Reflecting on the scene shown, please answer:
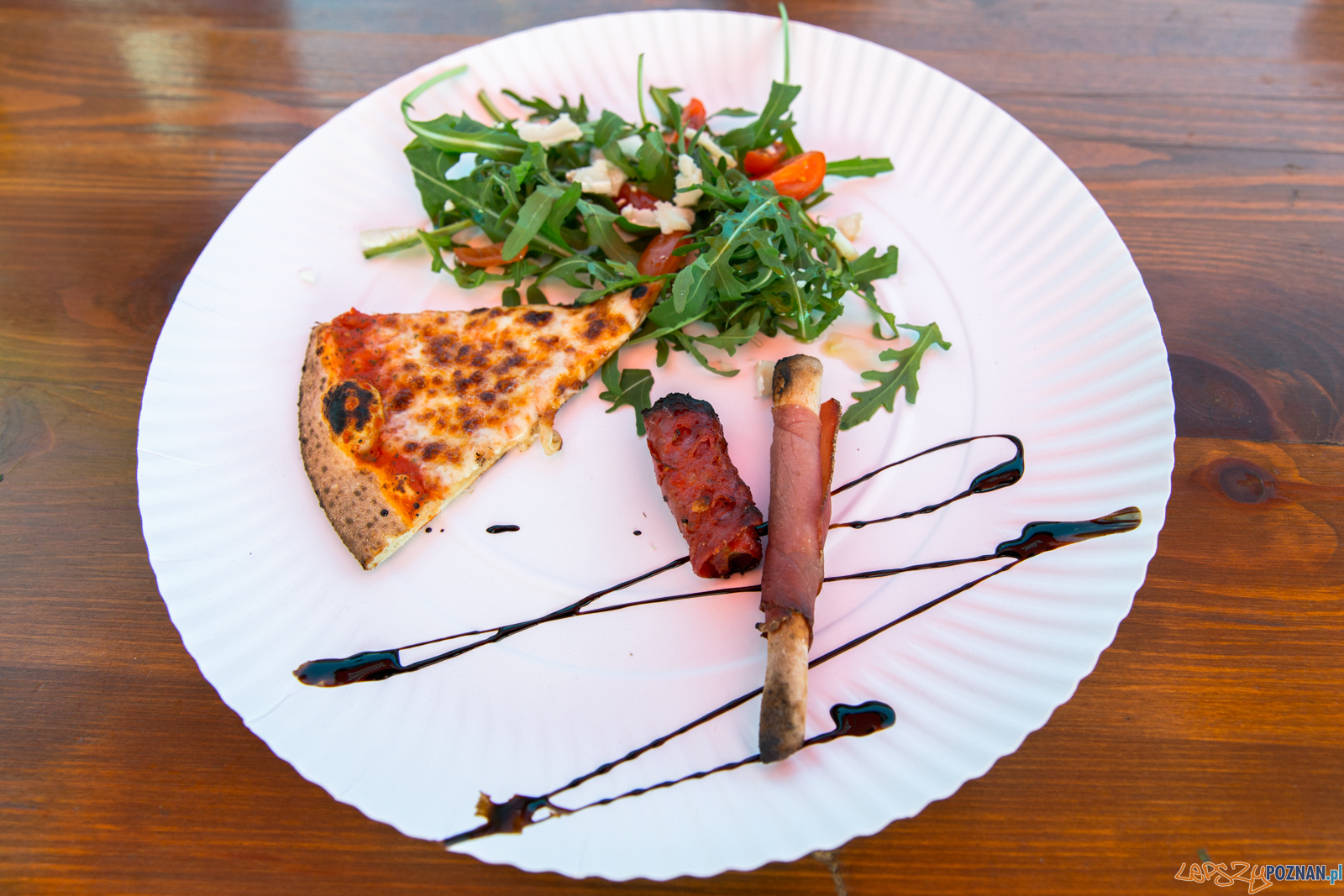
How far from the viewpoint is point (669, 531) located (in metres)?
2.80

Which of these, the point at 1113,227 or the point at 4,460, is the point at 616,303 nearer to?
the point at 1113,227

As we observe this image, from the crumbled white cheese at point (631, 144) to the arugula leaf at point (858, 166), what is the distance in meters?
0.88

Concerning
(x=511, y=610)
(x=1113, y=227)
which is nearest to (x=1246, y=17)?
(x=1113, y=227)

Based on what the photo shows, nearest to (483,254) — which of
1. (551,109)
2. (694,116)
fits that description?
(551,109)

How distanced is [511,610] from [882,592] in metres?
1.30

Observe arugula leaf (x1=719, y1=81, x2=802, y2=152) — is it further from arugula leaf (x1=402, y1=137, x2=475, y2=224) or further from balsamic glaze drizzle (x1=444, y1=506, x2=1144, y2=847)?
balsamic glaze drizzle (x1=444, y1=506, x2=1144, y2=847)

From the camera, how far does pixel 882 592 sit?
8.64 ft

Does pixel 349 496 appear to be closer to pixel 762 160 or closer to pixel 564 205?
pixel 564 205

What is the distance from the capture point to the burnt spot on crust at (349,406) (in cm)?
280

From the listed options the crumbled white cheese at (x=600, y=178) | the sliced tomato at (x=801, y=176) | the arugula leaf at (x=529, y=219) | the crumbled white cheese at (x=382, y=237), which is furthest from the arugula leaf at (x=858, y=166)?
the crumbled white cheese at (x=382, y=237)

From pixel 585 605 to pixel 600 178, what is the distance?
6.00 ft

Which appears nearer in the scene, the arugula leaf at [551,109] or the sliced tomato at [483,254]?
the sliced tomato at [483,254]

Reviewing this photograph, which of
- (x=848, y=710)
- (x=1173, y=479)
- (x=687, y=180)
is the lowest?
(x=848, y=710)

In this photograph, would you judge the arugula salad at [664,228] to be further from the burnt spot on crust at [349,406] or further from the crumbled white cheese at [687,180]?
the burnt spot on crust at [349,406]
